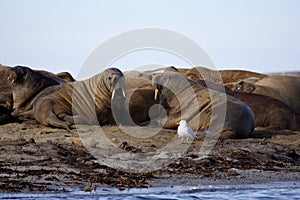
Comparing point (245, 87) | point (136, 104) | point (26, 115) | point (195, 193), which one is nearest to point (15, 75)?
point (26, 115)

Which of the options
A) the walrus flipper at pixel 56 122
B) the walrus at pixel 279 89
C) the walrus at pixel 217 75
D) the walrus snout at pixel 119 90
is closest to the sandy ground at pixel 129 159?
the walrus flipper at pixel 56 122

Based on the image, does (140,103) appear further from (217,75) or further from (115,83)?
(217,75)

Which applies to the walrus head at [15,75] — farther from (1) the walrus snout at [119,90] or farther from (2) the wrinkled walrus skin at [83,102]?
(1) the walrus snout at [119,90]

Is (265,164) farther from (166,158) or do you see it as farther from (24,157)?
(24,157)

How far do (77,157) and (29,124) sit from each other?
2933 millimetres

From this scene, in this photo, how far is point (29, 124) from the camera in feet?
37.9

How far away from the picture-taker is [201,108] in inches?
464

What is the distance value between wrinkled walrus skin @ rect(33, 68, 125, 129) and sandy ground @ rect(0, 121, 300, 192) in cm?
40

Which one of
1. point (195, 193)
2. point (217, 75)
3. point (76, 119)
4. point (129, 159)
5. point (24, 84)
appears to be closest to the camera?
point (195, 193)

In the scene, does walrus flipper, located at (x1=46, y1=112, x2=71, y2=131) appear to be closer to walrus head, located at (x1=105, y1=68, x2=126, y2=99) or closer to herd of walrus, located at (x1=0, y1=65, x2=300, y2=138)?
herd of walrus, located at (x1=0, y1=65, x2=300, y2=138)

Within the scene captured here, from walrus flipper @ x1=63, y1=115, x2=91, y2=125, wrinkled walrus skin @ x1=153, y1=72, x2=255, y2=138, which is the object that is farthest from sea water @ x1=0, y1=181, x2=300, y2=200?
walrus flipper @ x1=63, y1=115, x2=91, y2=125

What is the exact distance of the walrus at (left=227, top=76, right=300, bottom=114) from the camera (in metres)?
14.5

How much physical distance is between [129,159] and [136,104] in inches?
112

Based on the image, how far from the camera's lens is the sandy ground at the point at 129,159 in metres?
7.89
